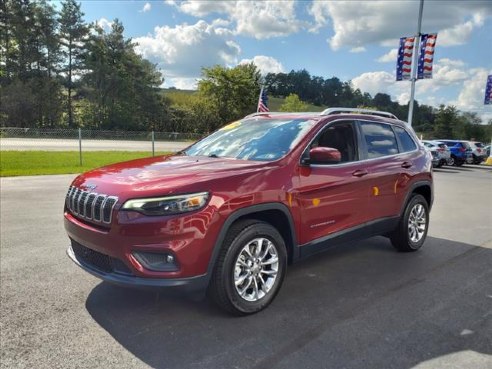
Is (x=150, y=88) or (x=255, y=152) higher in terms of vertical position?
(x=150, y=88)

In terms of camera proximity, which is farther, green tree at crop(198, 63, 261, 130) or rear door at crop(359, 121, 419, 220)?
green tree at crop(198, 63, 261, 130)

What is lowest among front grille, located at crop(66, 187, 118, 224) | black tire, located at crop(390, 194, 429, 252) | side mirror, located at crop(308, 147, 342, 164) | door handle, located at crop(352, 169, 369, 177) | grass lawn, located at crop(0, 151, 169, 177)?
grass lawn, located at crop(0, 151, 169, 177)

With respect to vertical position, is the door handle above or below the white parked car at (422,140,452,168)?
above

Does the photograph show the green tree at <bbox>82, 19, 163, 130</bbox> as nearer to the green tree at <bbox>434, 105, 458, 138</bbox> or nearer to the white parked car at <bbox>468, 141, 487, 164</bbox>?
the white parked car at <bbox>468, 141, 487, 164</bbox>

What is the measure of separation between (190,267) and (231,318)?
0.72 meters

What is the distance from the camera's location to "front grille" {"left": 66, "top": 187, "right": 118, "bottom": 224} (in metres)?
3.36

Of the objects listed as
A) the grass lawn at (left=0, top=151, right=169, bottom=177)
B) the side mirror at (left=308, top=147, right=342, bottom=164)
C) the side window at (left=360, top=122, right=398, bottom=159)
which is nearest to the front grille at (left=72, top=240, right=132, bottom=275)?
the side mirror at (left=308, top=147, right=342, bottom=164)

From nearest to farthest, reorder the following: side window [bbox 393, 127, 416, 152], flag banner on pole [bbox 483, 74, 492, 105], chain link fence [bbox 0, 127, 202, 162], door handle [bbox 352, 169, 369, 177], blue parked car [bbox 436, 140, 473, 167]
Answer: door handle [bbox 352, 169, 369, 177], side window [bbox 393, 127, 416, 152], chain link fence [bbox 0, 127, 202, 162], blue parked car [bbox 436, 140, 473, 167], flag banner on pole [bbox 483, 74, 492, 105]

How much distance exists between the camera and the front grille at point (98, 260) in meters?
3.37

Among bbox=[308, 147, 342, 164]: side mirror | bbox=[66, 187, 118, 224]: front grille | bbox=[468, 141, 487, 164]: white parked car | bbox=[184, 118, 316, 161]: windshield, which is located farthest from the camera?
bbox=[468, 141, 487, 164]: white parked car

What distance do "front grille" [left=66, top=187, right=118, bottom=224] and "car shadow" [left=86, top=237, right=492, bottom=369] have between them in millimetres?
793

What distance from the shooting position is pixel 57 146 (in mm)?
22938

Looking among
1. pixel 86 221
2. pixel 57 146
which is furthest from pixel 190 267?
pixel 57 146

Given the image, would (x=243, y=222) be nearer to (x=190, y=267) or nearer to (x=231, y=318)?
(x=190, y=267)
